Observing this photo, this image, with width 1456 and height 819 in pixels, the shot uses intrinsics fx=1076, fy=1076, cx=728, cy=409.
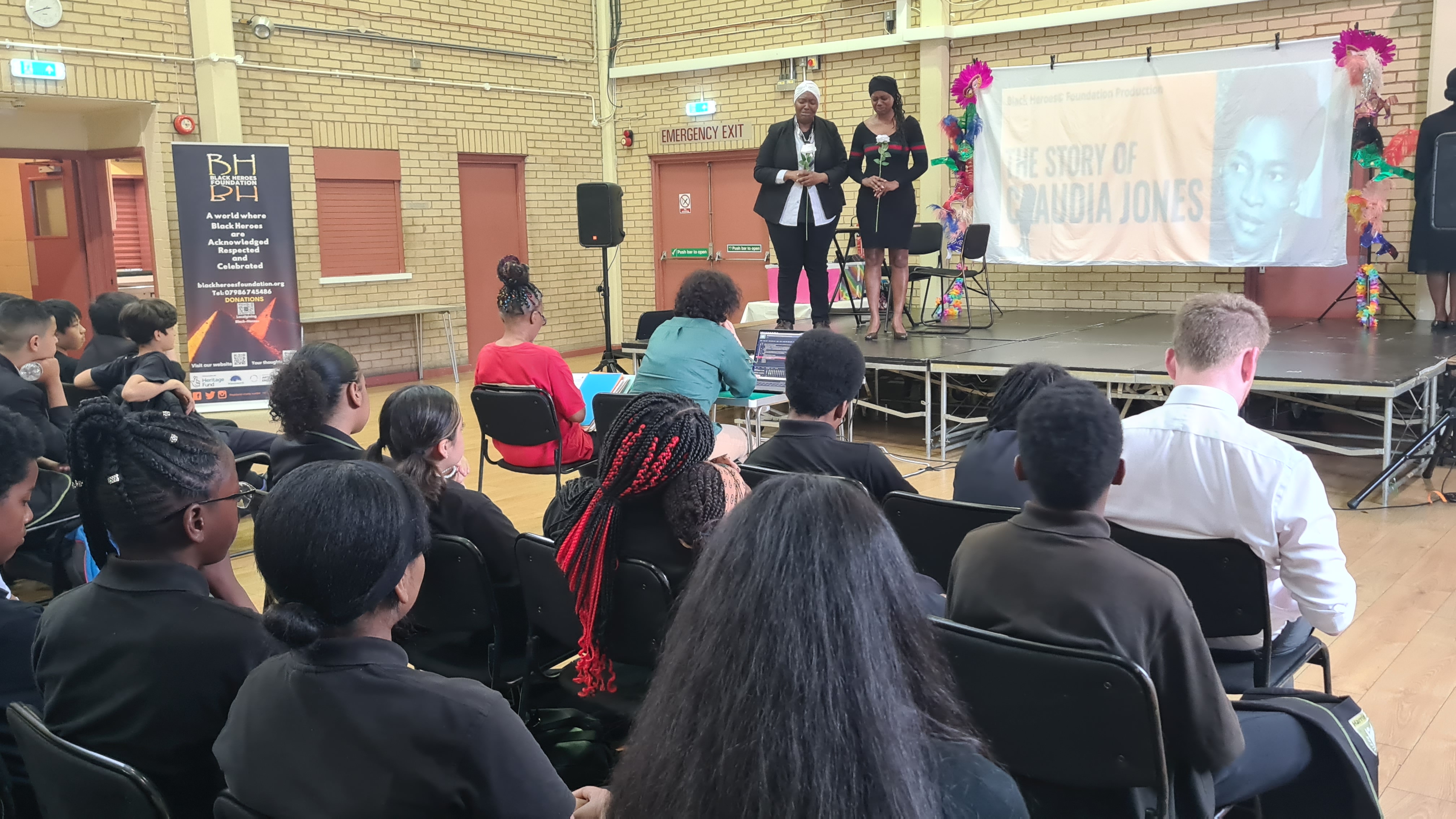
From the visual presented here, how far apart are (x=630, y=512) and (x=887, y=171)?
4.83 meters

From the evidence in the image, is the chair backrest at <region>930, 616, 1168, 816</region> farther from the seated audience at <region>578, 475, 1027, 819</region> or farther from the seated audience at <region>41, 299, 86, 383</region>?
the seated audience at <region>41, 299, 86, 383</region>

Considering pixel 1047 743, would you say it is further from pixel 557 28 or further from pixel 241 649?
pixel 557 28

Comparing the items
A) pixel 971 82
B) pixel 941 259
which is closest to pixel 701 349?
pixel 941 259

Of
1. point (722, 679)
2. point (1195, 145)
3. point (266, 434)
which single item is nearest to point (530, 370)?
point (266, 434)

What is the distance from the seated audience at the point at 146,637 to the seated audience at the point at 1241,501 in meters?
1.62

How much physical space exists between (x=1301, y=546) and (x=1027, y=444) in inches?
31.6

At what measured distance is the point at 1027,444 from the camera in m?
1.73

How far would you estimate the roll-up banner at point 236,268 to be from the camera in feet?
24.9

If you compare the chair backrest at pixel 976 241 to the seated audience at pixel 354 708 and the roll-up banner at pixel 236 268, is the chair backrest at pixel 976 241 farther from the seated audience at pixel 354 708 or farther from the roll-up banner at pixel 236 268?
the seated audience at pixel 354 708

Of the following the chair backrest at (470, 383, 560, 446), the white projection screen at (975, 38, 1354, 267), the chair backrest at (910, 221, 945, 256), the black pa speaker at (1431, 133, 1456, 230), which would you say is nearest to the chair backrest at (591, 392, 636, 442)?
the chair backrest at (470, 383, 560, 446)

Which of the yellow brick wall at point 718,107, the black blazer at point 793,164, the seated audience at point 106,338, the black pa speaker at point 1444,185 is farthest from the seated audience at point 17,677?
the yellow brick wall at point 718,107

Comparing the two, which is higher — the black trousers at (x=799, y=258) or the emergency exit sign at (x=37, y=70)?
the emergency exit sign at (x=37, y=70)

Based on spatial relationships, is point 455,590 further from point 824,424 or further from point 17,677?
point 824,424

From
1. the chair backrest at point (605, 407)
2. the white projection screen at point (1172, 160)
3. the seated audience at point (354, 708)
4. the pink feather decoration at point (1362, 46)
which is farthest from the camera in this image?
the white projection screen at point (1172, 160)
